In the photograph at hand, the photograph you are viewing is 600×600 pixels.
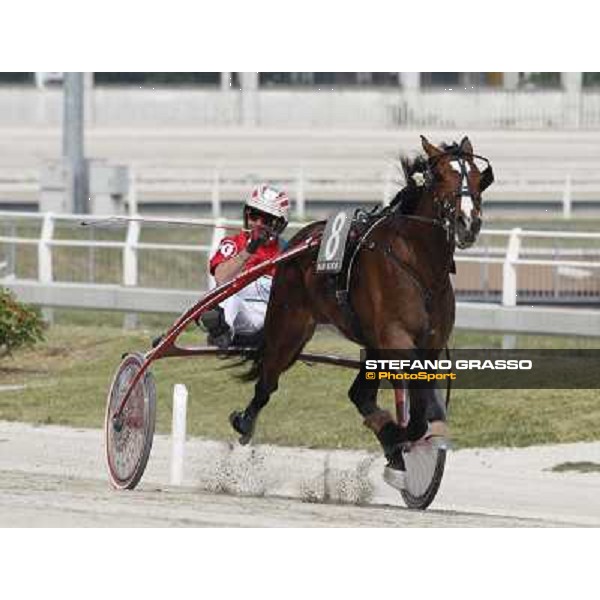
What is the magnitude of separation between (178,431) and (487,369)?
6.86 feet

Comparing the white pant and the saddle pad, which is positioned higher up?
the saddle pad

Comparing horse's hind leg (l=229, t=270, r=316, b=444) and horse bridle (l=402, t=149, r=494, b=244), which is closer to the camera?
horse bridle (l=402, t=149, r=494, b=244)

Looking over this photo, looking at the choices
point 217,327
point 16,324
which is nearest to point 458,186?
point 217,327

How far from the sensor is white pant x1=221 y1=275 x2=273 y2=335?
12.8m

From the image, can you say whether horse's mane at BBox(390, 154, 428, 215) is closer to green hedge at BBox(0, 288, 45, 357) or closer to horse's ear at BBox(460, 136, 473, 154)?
horse's ear at BBox(460, 136, 473, 154)

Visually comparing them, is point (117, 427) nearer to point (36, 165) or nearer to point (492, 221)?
point (492, 221)

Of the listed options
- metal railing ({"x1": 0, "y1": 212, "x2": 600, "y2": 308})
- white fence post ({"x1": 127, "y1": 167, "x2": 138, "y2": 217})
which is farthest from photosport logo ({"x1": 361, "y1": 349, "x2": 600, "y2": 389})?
white fence post ({"x1": 127, "y1": 167, "x2": 138, "y2": 217})

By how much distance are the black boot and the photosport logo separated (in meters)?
0.85

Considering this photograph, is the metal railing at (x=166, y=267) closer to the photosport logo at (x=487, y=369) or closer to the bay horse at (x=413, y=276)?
the photosport logo at (x=487, y=369)

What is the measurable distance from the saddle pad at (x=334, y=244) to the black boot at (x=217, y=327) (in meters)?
1.10

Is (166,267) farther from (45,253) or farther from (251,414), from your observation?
(251,414)

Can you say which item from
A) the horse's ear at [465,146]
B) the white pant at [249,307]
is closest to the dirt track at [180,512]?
the white pant at [249,307]

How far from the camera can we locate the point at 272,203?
479 inches

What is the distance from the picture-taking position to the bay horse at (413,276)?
1116 cm
